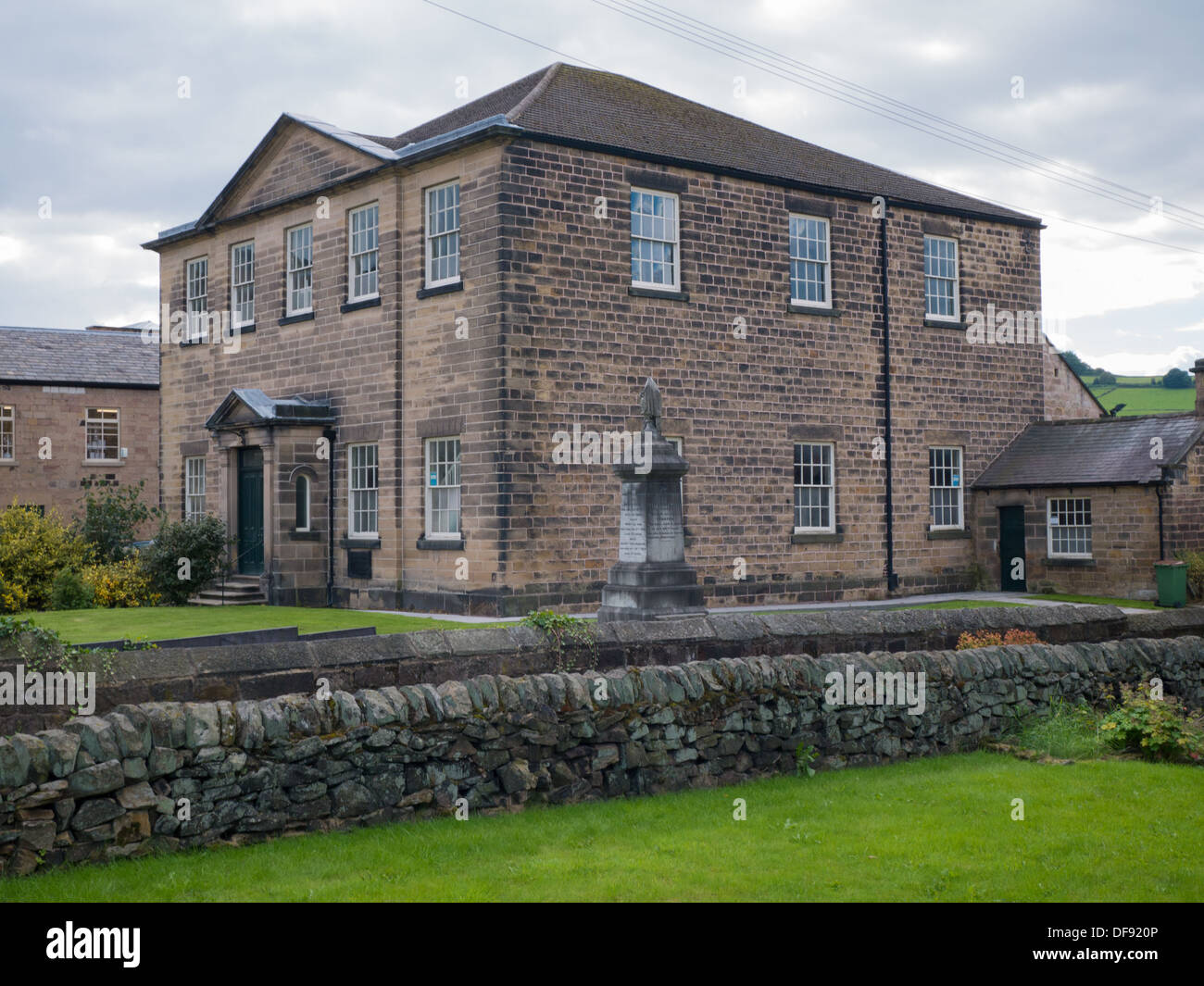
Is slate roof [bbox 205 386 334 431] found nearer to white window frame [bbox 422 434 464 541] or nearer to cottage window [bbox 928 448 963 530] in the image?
white window frame [bbox 422 434 464 541]

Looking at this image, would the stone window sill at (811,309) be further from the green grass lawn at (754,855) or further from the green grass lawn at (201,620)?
the green grass lawn at (754,855)

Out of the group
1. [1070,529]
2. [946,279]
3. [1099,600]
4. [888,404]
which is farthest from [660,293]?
[1099,600]

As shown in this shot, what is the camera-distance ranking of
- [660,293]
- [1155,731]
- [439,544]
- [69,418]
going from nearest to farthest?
[1155,731] → [439,544] → [660,293] → [69,418]

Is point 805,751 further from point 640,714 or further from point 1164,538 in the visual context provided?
point 1164,538

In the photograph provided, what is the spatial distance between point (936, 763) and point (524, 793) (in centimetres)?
368

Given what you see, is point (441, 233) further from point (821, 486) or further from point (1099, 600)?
point (1099, 600)

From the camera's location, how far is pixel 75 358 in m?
38.2

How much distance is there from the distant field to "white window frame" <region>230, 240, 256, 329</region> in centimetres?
4301

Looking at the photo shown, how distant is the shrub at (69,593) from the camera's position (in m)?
21.3

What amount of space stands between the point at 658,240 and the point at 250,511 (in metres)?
9.70

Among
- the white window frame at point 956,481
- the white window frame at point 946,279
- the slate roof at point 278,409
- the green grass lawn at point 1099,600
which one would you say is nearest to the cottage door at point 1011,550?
the white window frame at point 956,481

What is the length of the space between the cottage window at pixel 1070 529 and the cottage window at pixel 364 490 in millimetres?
13732

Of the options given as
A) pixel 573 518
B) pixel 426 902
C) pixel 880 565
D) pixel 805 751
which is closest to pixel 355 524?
pixel 573 518

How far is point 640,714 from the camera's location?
892 centimetres
